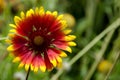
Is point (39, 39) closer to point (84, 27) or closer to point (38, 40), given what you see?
point (38, 40)

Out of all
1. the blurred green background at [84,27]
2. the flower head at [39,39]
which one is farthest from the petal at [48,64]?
the blurred green background at [84,27]

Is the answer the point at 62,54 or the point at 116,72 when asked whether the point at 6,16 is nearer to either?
the point at 116,72

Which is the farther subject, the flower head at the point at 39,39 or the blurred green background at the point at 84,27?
the blurred green background at the point at 84,27

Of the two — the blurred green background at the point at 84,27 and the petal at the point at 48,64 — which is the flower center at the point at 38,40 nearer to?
the petal at the point at 48,64

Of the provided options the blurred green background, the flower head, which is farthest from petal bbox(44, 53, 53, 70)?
the blurred green background

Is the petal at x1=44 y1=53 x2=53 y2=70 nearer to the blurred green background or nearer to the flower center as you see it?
the flower center

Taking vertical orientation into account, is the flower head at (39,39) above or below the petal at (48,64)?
above

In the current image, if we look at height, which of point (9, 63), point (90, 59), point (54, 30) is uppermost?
point (54, 30)

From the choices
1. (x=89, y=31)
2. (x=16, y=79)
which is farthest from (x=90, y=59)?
(x=16, y=79)
